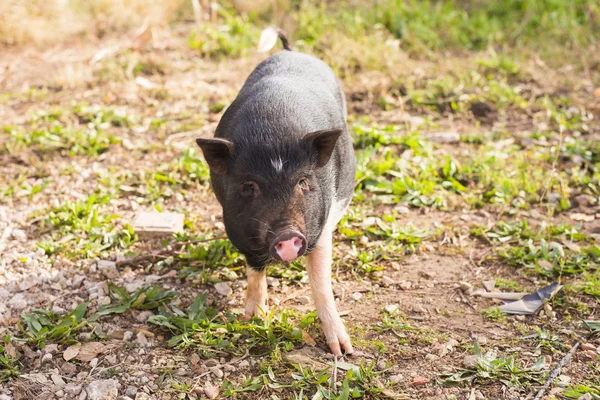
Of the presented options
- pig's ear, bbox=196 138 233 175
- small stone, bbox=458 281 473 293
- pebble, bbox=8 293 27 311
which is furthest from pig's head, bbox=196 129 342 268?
pebble, bbox=8 293 27 311

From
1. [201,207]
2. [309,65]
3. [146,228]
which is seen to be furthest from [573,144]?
[146,228]

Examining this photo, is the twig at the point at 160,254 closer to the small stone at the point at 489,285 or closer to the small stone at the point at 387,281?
the small stone at the point at 387,281

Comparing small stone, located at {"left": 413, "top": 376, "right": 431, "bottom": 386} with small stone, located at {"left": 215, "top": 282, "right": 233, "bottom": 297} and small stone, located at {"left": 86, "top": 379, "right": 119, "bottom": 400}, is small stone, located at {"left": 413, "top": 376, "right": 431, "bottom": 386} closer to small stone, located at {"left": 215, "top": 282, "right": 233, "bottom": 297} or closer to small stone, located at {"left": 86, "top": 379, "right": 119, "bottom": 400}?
small stone, located at {"left": 215, "top": 282, "right": 233, "bottom": 297}

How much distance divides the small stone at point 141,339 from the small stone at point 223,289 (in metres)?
0.63

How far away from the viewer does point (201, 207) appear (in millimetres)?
5406

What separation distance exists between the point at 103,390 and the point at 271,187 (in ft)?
4.35

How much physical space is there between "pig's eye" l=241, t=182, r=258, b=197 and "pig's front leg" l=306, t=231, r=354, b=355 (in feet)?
2.03

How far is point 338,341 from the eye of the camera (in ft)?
12.4

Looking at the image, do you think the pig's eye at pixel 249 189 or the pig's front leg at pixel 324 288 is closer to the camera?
the pig's eye at pixel 249 189

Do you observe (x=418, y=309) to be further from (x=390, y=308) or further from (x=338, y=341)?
(x=338, y=341)

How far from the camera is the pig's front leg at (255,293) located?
160 inches

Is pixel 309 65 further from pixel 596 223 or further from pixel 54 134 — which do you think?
pixel 54 134

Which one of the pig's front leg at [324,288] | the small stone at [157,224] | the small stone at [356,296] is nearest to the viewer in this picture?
the pig's front leg at [324,288]

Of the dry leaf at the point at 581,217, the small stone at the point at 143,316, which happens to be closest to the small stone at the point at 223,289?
the small stone at the point at 143,316
